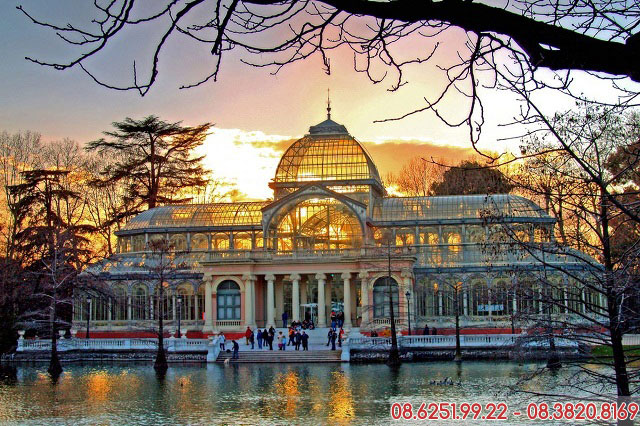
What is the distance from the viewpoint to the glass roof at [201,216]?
60.7 metres

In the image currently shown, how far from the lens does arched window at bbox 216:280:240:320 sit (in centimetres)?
5497

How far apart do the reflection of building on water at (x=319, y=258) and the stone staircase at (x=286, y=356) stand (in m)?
8.41

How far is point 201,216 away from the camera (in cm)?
6172

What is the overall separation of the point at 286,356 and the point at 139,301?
1682 centimetres

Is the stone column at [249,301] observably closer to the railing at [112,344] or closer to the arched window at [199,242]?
the arched window at [199,242]

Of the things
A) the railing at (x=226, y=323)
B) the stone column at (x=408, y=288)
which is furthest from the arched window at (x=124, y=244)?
the stone column at (x=408, y=288)

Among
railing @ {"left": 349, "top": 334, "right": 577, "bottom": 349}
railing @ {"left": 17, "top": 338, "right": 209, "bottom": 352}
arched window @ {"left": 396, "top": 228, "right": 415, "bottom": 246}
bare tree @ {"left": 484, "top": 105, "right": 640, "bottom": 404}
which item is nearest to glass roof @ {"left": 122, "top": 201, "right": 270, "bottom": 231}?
arched window @ {"left": 396, "top": 228, "right": 415, "bottom": 246}

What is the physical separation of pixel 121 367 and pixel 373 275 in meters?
17.5

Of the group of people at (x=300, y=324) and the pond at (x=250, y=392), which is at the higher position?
the group of people at (x=300, y=324)

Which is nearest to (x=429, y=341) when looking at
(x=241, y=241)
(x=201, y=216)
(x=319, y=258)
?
(x=319, y=258)

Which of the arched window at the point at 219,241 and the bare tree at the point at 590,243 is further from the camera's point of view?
the arched window at the point at 219,241

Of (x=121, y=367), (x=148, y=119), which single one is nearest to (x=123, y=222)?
(x=148, y=119)

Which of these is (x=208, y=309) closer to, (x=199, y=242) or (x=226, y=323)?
(x=226, y=323)

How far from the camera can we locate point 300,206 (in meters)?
56.4
